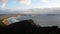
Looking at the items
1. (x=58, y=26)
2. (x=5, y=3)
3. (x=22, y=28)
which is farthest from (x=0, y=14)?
(x=58, y=26)

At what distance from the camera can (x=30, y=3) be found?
3.89ft

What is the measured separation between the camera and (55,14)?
1165 mm

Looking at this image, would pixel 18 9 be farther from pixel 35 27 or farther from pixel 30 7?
pixel 35 27

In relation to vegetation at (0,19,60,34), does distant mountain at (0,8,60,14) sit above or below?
above

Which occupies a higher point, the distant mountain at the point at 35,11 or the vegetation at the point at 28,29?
the distant mountain at the point at 35,11

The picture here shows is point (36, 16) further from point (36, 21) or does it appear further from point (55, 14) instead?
point (55, 14)

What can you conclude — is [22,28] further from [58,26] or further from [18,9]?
[58,26]

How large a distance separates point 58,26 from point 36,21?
0.19 m

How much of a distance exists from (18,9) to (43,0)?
0.74 ft

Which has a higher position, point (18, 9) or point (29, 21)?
point (18, 9)

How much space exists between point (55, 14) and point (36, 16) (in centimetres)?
16

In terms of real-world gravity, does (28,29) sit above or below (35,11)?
below

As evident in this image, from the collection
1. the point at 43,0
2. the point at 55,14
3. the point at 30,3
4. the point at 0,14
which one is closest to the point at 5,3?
the point at 0,14

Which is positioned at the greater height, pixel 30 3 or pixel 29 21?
pixel 30 3
